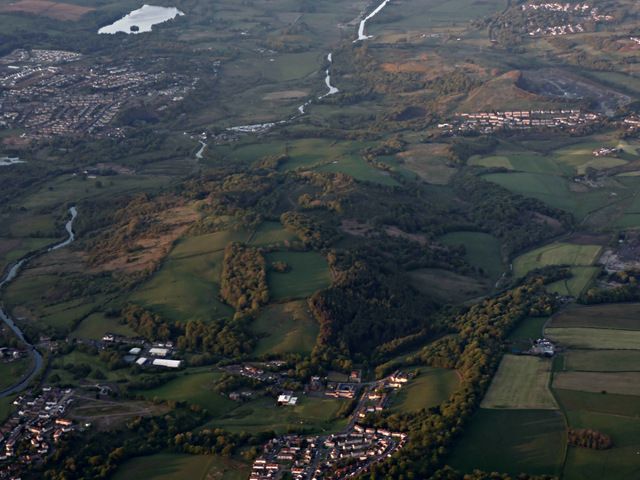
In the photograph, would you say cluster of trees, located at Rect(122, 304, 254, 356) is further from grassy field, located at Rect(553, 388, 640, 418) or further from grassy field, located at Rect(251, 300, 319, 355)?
grassy field, located at Rect(553, 388, 640, 418)

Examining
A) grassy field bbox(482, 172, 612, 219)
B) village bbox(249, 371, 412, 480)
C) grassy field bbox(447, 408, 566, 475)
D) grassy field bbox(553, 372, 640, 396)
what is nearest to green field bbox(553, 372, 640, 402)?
grassy field bbox(553, 372, 640, 396)

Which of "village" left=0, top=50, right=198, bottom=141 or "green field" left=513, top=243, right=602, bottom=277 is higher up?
"village" left=0, top=50, right=198, bottom=141

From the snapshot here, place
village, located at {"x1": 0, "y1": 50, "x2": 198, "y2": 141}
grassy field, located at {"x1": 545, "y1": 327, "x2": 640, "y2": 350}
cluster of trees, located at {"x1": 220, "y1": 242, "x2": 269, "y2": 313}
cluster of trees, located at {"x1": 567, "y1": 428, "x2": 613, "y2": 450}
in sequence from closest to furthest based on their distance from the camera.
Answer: cluster of trees, located at {"x1": 567, "y1": 428, "x2": 613, "y2": 450}, grassy field, located at {"x1": 545, "y1": 327, "x2": 640, "y2": 350}, cluster of trees, located at {"x1": 220, "y1": 242, "x2": 269, "y2": 313}, village, located at {"x1": 0, "y1": 50, "x2": 198, "y2": 141}

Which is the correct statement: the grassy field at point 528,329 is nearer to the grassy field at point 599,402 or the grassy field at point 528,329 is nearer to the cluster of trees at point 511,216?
the grassy field at point 599,402

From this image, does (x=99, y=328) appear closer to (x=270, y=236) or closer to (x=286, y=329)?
(x=286, y=329)

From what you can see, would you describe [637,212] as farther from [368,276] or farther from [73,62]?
[73,62]

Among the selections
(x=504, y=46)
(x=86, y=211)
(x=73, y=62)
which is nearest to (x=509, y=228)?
(x=86, y=211)
